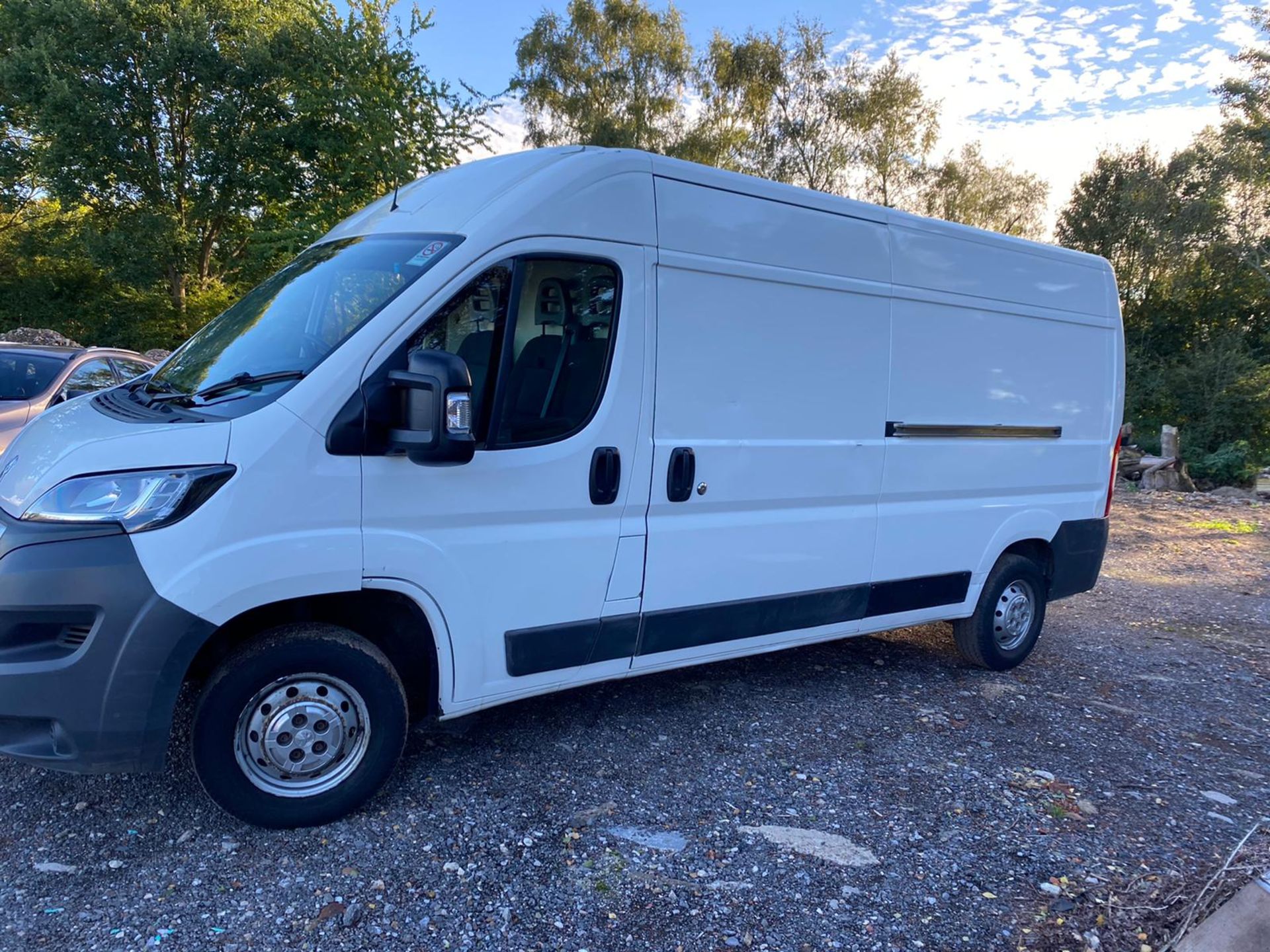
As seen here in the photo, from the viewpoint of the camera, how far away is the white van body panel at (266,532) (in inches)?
107

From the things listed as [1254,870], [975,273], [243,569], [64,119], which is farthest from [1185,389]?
[64,119]

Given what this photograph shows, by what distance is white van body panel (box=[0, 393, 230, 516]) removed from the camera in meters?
2.75

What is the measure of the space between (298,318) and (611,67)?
97.1 ft

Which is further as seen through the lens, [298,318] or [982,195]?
[982,195]

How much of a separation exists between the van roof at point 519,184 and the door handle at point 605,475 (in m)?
1.03

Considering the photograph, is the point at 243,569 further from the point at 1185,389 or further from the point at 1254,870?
the point at 1185,389

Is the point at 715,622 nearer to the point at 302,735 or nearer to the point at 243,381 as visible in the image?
the point at 302,735

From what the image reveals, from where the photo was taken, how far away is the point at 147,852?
2.97 meters

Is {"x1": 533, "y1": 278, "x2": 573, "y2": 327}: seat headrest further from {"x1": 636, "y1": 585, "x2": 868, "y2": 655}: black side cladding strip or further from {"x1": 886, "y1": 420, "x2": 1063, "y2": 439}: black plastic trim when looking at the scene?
{"x1": 886, "y1": 420, "x2": 1063, "y2": 439}: black plastic trim

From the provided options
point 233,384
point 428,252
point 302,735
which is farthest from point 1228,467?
point 233,384

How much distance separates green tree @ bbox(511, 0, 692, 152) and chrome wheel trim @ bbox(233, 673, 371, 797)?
28.8 meters

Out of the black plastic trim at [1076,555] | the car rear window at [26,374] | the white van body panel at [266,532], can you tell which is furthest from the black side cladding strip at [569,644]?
the car rear window at [26,374]

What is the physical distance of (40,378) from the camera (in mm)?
7844

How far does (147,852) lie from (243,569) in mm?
1101
